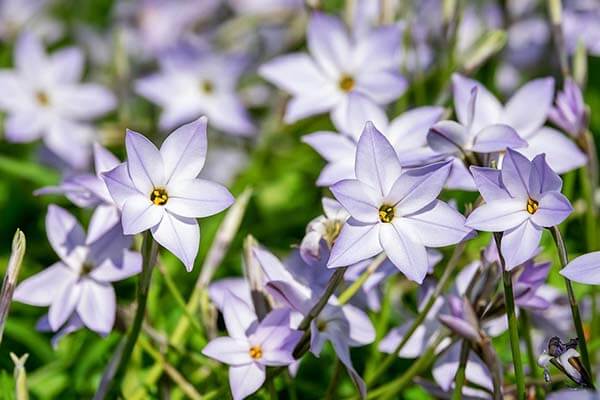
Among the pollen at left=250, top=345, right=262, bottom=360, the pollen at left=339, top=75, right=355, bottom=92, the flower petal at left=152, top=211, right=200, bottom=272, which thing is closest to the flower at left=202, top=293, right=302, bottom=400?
the pollen at left=250, top=345, right=262, bottom=360

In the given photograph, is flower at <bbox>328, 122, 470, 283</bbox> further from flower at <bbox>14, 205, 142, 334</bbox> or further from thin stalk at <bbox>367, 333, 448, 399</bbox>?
flower at <bbox>14, 205, 142, 334</bbox>

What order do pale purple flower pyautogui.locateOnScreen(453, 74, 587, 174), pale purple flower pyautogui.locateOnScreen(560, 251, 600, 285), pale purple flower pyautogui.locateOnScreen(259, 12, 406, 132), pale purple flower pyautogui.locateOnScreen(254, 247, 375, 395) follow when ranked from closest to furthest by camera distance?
pale purple flower pyautogui.locateOnScreen(560, 251, 600, 285)
pale purple flower pyautogui.locateOnScreen(254, 247, 375, 395)
pale purple flower pyautogui.locateOnScreen(453, 74, 587, 174)
pale purple flower pyautogui.locateOnScreen(259, 12, 406, 132)

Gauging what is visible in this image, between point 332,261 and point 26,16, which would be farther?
point 26,16

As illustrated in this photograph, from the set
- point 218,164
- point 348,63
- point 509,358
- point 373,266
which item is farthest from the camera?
point 218,164

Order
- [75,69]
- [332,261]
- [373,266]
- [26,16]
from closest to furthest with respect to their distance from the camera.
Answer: [332,261], [373,266], [75,69], [26,16]

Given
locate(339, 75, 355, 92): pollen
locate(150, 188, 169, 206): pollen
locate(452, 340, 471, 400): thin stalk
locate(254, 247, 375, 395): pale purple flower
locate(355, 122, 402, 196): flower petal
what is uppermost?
locate(355, 122, 402, 196): flower petal

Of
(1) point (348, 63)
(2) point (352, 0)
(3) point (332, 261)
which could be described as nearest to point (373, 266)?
(3) point (332, 261)

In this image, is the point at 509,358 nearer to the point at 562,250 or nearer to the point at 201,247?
the point at 562,250
